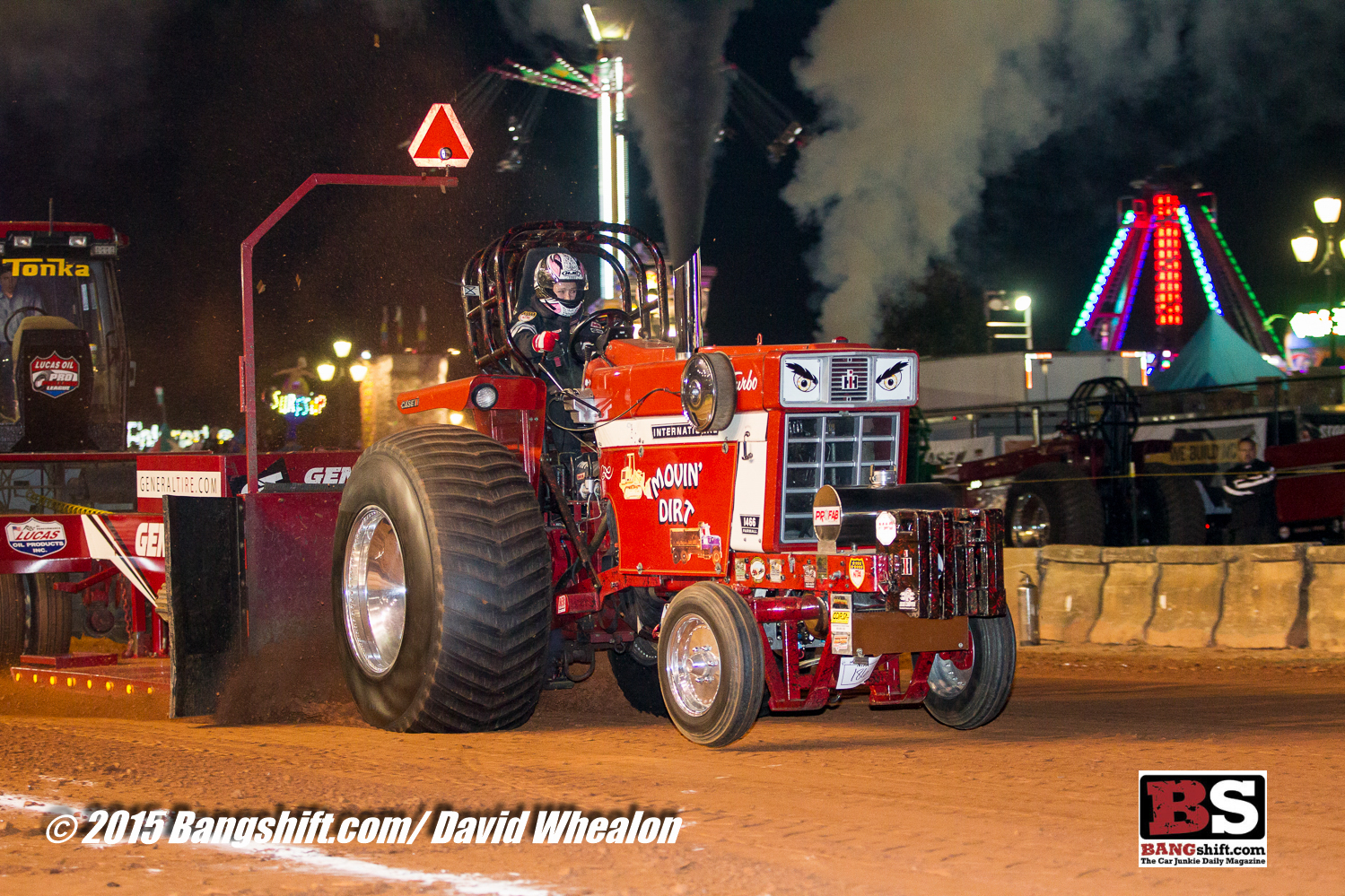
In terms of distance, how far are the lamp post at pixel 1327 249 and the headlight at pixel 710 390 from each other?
11889 millimetres

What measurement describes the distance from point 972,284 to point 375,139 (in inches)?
1248

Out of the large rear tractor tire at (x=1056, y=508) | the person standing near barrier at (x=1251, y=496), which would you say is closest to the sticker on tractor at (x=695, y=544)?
the large rear tractor tire at (x=1056, y=508)

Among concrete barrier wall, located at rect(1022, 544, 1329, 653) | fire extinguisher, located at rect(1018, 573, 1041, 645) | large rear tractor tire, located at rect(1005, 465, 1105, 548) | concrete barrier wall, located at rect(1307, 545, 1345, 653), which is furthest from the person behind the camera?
large rear tractor tire, located at rect(1005, 465, 1105, 548)

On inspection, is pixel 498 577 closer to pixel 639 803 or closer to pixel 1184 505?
pixel 639 803

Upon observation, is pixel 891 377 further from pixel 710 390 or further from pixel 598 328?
pixel 598 328

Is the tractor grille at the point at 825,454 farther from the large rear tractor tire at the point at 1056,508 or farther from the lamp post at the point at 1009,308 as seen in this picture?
the lamp post at the point at 1009,308

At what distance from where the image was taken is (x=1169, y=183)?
190 feet

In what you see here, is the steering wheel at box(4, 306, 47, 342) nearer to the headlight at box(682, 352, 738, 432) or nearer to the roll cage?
the roll cage

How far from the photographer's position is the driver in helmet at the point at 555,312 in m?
7.20

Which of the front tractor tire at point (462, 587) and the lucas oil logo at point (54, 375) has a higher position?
the lucas oil logo at point (54, 375)

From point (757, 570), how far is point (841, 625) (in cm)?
47

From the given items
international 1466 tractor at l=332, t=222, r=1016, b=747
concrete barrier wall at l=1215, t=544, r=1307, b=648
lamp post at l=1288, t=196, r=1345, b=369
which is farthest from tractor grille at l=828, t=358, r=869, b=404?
lamp post at l=1288, t=196, r=1345, b=369

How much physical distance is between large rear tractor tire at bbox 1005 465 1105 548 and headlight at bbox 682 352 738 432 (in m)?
10.5

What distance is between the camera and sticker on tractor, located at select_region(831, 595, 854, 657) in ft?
18.6
